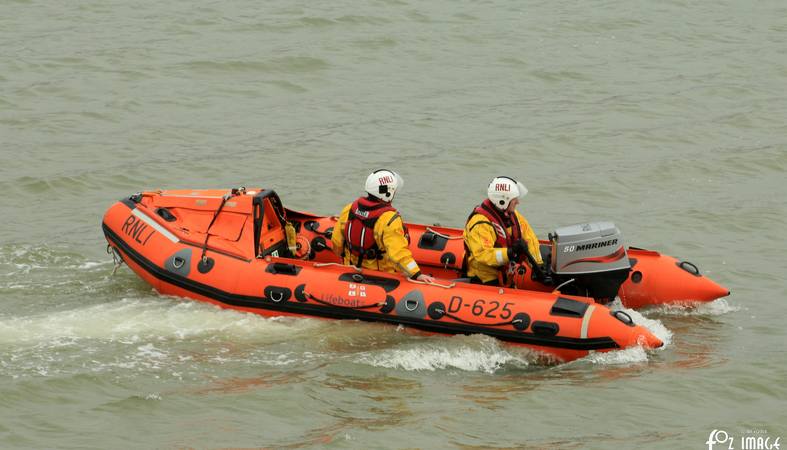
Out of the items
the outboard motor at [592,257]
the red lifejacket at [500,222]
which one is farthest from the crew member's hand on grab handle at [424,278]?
the outboard motor at [592,257]

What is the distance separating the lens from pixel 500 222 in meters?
9.62

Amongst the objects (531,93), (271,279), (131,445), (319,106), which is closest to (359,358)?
(271,279)

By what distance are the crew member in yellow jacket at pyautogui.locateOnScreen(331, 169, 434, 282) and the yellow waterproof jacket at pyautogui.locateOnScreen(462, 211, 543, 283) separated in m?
0.38

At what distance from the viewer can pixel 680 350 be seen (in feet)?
31.1

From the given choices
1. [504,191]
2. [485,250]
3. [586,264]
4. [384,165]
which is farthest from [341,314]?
A: [384,165]

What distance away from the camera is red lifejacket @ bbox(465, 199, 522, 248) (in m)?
9.60

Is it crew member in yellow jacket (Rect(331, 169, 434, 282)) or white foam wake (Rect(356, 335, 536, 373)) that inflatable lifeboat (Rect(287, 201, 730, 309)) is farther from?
white foam wake (Rect(356, 335, 536, 373))

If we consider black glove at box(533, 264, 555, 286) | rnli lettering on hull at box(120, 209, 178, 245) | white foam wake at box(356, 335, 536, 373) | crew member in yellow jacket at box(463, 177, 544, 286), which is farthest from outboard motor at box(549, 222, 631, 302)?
rnli lettering on hull at box(120, 209, 178, 245)

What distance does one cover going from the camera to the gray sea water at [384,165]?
828 centimetres

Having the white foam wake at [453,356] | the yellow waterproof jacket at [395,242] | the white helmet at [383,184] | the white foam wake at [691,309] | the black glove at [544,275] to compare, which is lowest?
the white foam wake at [453,356]

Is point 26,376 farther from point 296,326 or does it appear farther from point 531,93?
point 531,93

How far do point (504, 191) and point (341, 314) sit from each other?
5.05 ft

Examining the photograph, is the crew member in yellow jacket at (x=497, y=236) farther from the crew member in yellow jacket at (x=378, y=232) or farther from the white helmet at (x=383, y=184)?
the white helmet at (x=383, y=184)

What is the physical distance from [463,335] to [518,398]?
0.97 metres
